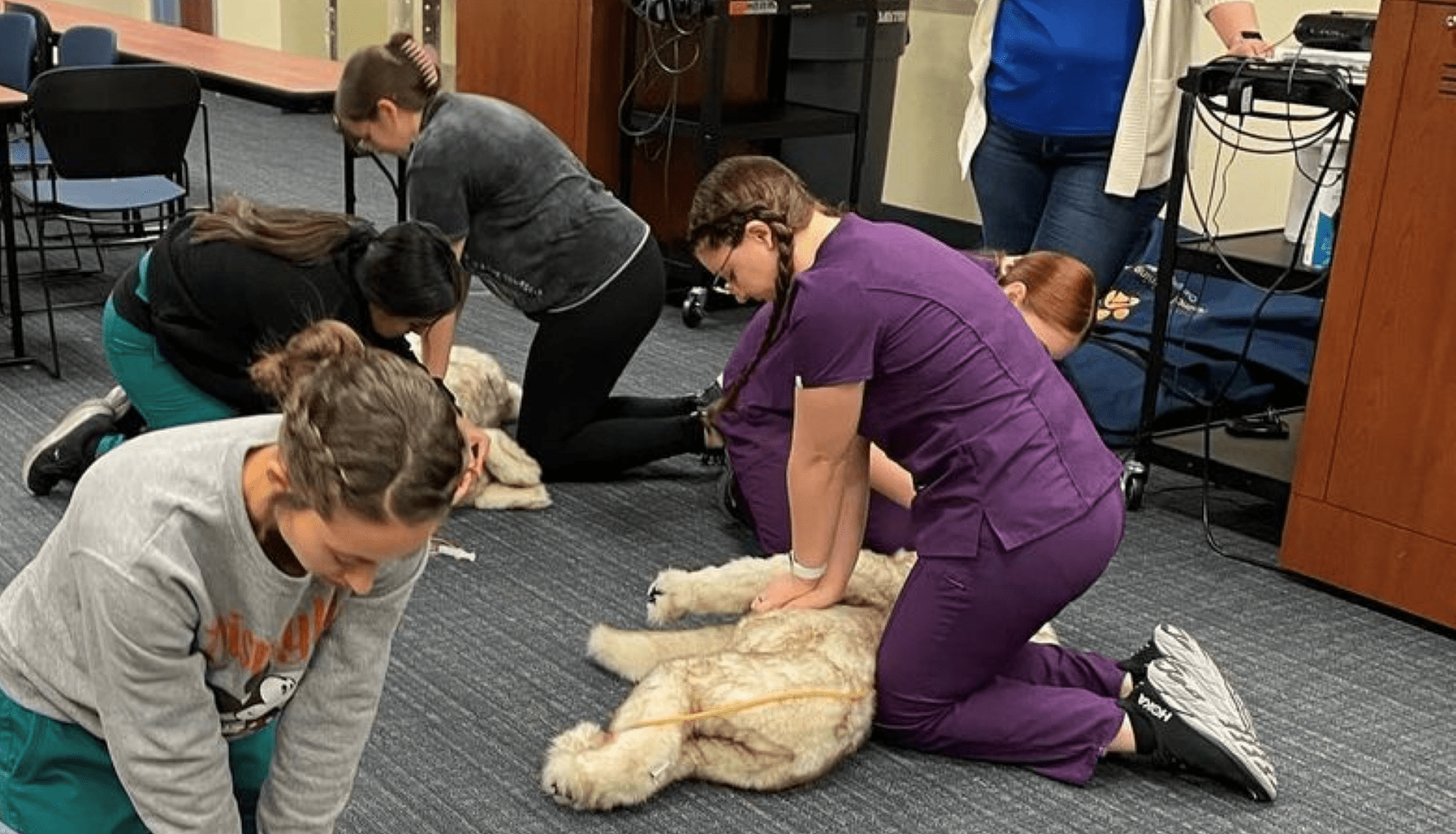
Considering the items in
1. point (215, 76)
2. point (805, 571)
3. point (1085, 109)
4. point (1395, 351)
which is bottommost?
point (805, 571)

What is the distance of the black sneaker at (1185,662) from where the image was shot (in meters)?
2.45

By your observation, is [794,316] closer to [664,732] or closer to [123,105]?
[664,732]

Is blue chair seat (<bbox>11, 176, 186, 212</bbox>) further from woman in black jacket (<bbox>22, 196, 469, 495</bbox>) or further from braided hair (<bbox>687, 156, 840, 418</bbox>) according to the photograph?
braided hair (<bbox>687, 156, 840, 418</bbox>)

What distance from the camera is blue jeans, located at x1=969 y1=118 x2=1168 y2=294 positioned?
3461mm

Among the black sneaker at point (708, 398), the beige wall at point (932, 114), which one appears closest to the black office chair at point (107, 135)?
the black sneaker at point (708, 398)

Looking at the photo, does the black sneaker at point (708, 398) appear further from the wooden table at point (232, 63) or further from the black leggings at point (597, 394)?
the wooden table at point (232, 63)

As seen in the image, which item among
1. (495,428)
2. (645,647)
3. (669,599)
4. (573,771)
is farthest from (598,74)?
(573,771)

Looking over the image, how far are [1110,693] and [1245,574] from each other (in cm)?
85

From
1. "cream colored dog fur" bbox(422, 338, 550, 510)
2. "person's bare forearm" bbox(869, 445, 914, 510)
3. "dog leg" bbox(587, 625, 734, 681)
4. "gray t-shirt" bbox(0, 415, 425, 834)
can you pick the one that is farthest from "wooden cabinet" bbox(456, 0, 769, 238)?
"gray t-shirt" bbox(0, 415, 425, 834)

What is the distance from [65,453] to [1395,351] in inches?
102

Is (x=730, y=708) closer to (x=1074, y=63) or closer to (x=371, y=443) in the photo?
(x=371, y=443)

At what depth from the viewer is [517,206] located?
321 cm

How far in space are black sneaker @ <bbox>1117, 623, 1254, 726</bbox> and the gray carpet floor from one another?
4.9 inches

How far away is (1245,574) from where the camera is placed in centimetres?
319
